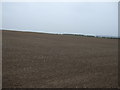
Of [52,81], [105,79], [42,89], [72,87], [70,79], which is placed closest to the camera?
[42,89]

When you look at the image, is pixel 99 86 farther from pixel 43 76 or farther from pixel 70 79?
pixel 43 76

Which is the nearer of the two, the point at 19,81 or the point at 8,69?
the point at 19,81

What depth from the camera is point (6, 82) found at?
21.7ft

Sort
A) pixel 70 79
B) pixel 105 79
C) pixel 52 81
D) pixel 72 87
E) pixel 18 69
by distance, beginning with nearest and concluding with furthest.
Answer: pixel 72 87, pixel 52 81, pixel 70 79, pixel 105 79, pixel 18 69

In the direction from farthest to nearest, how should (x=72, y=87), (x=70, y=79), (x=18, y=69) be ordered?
(x=18, y=69), (x=70, y=79), (x=72, y=87)

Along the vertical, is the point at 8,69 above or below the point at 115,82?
above

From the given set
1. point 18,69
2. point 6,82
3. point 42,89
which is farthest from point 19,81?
point 18,69

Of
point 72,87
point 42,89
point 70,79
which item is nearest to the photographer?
point 42,89

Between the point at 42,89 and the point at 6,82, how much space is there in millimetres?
1563

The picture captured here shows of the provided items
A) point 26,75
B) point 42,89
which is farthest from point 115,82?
point 26,75

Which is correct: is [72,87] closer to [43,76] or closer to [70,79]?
[70,79]

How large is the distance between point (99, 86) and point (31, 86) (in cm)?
278

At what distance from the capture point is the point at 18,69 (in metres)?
8.58

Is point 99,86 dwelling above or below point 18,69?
below
